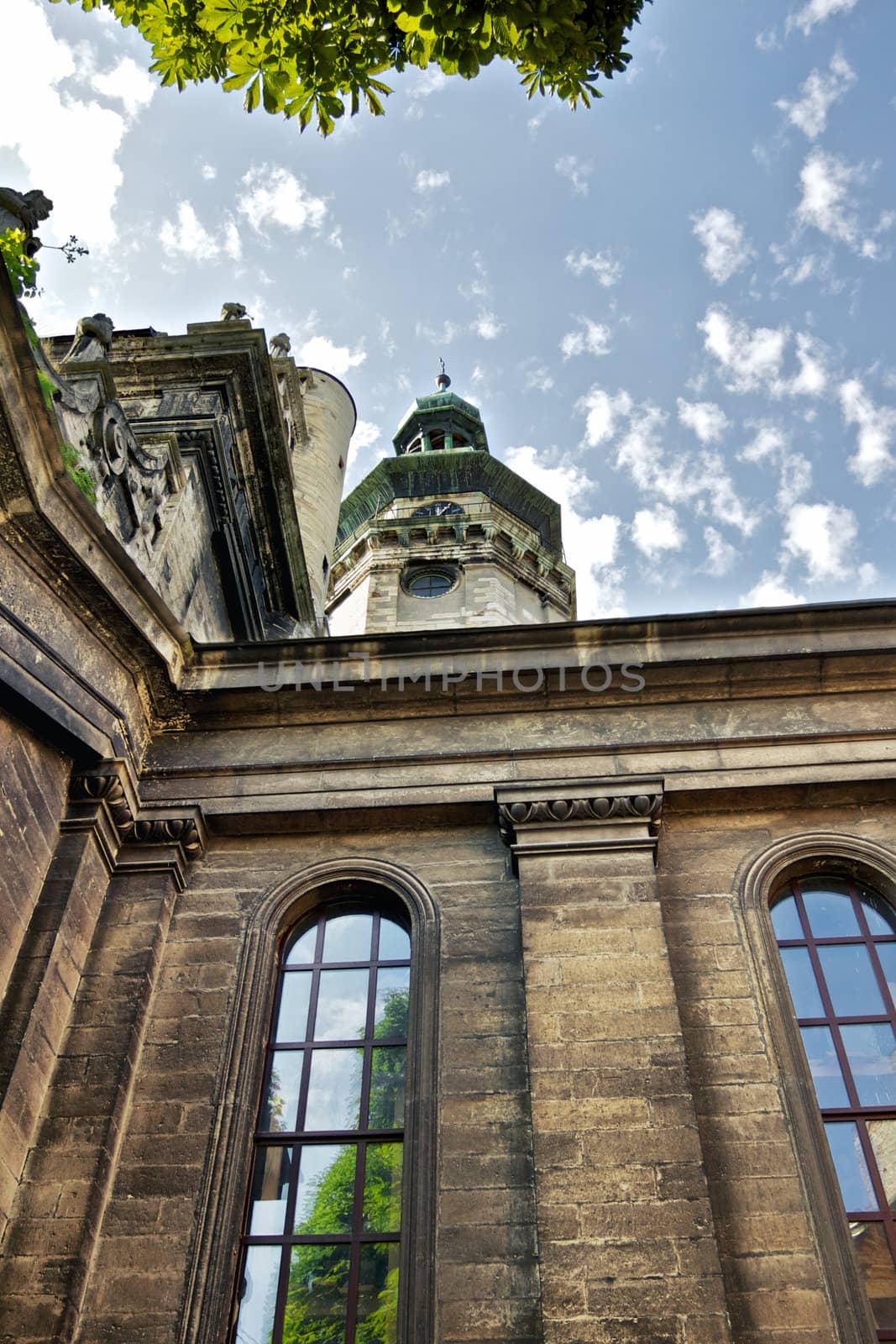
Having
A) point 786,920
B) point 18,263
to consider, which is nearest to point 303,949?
point 786,920

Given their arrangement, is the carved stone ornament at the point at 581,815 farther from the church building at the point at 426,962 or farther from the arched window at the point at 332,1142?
the arched window at the point at 332,1142

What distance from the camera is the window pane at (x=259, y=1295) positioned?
721 cm

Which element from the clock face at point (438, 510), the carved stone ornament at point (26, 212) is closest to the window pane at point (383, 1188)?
the carved stone ornament at point (26, 212)

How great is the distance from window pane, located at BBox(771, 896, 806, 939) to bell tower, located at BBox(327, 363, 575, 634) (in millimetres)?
18847

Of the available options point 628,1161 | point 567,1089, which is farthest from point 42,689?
point 628,1161

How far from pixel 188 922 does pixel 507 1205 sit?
324 centimetres

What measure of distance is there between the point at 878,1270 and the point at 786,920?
8.40 feet

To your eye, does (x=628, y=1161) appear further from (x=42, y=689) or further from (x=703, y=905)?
(x=42, y=689)

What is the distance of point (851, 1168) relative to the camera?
770cm

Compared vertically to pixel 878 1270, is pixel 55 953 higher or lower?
higher

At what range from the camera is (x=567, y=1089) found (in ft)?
25.1

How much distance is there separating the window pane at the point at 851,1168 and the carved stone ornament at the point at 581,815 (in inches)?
91.0

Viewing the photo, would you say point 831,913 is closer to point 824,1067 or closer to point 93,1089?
point 824,1067

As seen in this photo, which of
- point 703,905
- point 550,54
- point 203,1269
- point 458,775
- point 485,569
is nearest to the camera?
point 550,54
